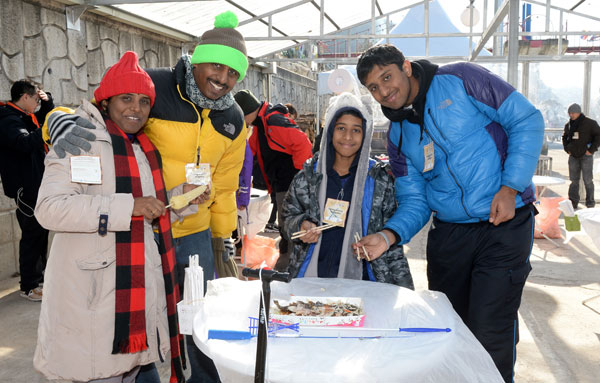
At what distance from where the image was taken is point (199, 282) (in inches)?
68.7

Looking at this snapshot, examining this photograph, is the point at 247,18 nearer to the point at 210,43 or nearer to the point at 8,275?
the point at 8,275

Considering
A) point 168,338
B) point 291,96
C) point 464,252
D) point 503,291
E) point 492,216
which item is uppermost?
point 291,96

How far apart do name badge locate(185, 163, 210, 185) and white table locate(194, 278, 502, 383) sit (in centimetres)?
58

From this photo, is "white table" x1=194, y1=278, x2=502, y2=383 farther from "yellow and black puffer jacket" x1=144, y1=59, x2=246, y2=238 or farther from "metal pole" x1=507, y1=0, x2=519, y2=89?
"metal pole" x1=507, y1=0, x2=519, y2=89

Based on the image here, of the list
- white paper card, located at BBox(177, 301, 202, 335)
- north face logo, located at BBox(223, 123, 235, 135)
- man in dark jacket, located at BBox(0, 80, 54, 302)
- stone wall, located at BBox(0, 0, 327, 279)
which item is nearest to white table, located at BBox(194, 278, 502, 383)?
white paper card, located at BBox(177, 301, 202, 335)

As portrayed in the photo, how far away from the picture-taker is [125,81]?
188 cm

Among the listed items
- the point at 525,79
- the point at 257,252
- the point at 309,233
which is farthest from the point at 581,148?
the point at 309,233

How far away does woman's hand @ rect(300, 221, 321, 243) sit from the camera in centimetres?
235

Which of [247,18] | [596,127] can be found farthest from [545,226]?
[247,18]

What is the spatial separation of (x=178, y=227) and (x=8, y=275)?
341 centimetres

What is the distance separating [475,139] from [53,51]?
4.82 m

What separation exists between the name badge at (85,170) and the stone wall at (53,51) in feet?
11.5

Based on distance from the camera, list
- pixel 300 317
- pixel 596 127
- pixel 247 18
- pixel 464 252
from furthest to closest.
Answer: pixel 247 18
pixel 596 127
pixel 464 252
pixel 300 317

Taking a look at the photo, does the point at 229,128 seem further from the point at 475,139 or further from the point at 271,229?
the point at 271,229
